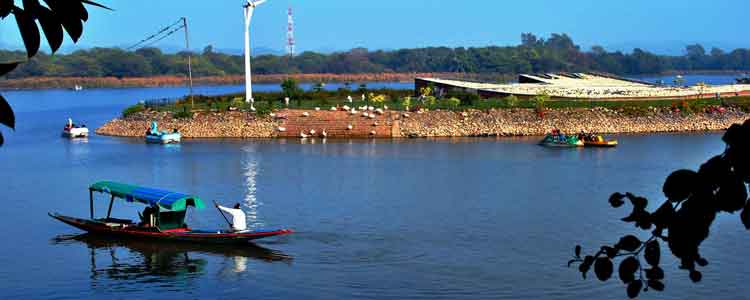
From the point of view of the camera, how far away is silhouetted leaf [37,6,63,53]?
10.6 ft

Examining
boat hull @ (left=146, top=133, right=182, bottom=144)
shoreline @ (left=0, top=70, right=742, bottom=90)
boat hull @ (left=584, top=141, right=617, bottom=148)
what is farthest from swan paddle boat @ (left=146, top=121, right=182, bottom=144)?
shoreline @ (left=0, top=70, right=742, bottom=90)

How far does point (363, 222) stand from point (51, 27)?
57.5 feet

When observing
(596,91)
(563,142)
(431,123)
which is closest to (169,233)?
(563,142)

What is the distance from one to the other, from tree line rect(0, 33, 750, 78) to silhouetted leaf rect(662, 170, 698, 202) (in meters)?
113

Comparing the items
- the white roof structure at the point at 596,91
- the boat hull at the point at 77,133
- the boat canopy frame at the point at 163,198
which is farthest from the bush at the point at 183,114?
the boat canopy frame at the point at 163,198

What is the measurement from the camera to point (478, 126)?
4119 cm

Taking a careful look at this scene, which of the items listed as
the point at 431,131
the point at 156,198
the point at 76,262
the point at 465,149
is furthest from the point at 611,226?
the point at 431,131

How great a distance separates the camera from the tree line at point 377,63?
122m

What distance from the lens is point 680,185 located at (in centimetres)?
328

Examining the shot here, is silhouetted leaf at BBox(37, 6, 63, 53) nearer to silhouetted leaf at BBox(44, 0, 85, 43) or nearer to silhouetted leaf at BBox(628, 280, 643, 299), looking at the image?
silhouetted leaf at BBox(44, 0, 85, 43)

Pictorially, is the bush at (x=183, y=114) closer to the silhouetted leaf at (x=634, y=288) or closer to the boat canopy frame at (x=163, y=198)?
the boat canopy frame at (x=163, y=198)

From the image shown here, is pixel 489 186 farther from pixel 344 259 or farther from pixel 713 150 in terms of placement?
pixel 713 150

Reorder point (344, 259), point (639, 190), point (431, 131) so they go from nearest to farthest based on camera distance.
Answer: point (344, 259)
point (639, 190)
point (431, 131)

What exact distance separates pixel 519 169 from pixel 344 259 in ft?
42.8
